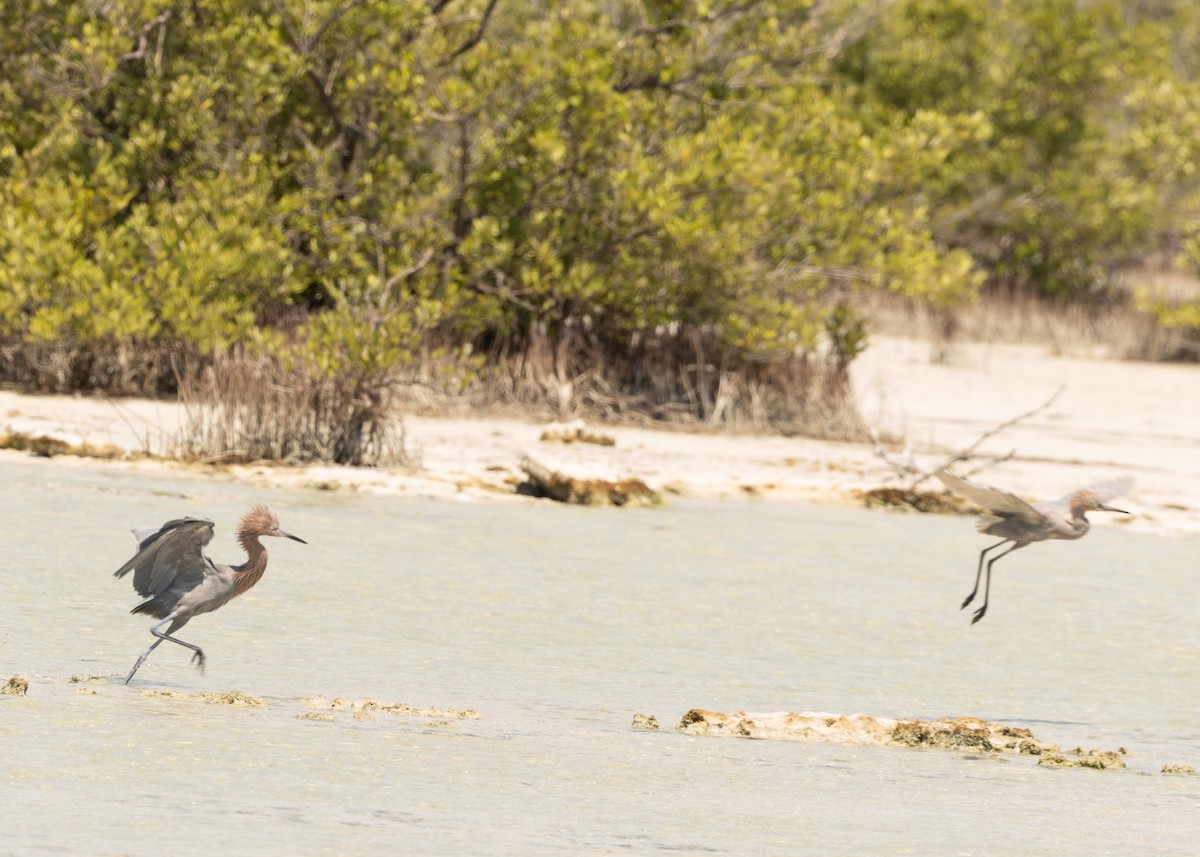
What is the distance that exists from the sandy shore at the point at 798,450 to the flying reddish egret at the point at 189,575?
5477 mm

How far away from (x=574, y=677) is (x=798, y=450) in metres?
7.96

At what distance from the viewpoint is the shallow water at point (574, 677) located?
5.37 meters

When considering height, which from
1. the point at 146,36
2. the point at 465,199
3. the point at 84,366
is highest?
the point at 146,36

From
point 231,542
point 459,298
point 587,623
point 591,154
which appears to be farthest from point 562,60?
point 587,623

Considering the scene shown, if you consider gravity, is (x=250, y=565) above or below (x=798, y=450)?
above

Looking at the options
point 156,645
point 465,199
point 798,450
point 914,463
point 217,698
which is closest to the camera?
point 217,698

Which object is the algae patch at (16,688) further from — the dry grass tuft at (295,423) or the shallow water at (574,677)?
the dry grass tuft at (295,423)

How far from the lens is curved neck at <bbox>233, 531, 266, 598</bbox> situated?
6902mm

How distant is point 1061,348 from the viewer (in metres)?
25.3

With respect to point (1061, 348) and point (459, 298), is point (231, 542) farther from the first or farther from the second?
point (1061, 348)

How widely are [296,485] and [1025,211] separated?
1734 centimetres

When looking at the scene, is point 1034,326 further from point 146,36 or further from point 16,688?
point 16,688

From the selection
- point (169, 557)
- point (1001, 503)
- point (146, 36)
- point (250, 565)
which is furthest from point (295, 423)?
point (1001, 503)

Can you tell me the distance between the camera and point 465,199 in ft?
53.3
